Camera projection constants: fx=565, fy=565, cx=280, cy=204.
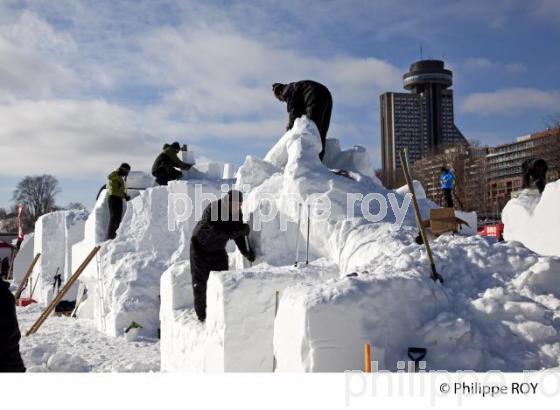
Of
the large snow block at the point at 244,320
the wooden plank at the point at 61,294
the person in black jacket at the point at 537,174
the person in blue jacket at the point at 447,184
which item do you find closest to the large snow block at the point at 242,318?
the large snow block at the point at 244,320

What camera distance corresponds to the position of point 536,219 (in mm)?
8570

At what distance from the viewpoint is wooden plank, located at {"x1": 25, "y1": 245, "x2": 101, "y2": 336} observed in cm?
1072

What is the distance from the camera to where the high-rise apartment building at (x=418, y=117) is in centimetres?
5828

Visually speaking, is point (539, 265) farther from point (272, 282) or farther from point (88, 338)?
point (88, 338)

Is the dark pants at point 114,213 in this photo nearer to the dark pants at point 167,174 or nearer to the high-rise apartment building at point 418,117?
the dark pants at point 167,174

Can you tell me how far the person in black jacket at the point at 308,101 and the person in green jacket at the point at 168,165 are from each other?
147 inches

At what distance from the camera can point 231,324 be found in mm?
5621

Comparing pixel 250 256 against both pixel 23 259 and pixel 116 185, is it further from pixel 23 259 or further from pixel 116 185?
pixel 23 259

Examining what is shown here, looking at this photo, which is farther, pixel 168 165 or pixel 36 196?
pixel 36 196

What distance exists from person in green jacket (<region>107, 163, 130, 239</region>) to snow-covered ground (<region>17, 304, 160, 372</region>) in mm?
2214

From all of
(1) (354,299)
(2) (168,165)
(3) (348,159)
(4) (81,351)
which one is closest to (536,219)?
(3) (348,159)

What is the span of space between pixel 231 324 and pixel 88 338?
237 inches

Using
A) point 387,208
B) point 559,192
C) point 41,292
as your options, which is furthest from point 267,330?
point 41,292

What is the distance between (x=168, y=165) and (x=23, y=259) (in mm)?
12122
